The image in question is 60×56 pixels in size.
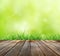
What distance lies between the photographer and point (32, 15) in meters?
4.66

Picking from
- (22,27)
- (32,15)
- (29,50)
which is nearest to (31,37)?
(22,27)

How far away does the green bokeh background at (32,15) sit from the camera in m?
4.61

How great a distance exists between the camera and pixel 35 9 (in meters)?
4.71

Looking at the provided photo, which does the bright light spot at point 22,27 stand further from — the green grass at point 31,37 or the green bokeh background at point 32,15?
the green grass at point 31,37

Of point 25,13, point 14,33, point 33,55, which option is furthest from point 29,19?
point 33,55

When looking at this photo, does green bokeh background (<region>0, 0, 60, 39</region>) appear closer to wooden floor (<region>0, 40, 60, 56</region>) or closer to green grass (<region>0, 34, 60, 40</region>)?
green grass (<region>0, 34, 60, 40</region>)

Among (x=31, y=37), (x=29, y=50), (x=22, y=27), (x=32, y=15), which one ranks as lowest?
(x=29, y=50)

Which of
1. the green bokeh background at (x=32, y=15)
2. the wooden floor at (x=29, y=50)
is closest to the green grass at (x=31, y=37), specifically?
the green bokeh background at (x=32, y=15)

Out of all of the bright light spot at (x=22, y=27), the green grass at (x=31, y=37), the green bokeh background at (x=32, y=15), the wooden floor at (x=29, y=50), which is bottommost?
the wooden floor at (x=29, y=50)

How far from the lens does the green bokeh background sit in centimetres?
461

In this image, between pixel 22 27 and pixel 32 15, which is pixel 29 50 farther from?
pixel 32 15

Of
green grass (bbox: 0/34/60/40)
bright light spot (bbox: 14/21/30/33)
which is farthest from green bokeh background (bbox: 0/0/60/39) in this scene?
green grass (bbox: 0/34/60/40)

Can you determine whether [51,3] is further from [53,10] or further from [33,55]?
[33,55]

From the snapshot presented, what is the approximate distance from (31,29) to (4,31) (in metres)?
0.71
